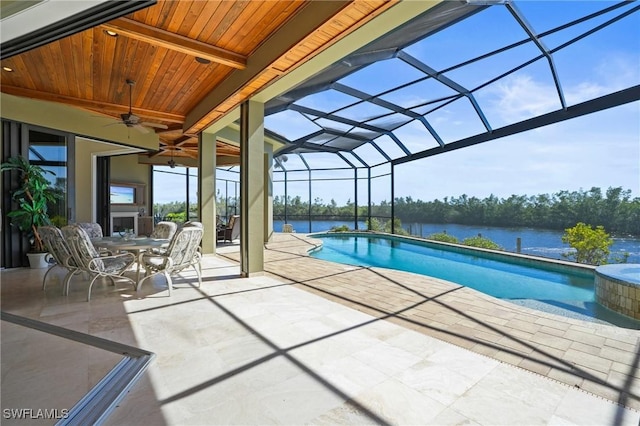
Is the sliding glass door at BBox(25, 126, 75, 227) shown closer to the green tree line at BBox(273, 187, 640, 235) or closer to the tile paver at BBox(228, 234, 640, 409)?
the tile paver at BBox(228, 234, 640, 409)

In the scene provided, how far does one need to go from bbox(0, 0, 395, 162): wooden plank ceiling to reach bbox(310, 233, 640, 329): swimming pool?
5.11m

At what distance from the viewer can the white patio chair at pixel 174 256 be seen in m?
4.14

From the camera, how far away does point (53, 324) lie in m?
3.08

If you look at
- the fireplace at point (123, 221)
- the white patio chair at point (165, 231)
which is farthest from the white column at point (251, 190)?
the fireplace at point (123, 221)

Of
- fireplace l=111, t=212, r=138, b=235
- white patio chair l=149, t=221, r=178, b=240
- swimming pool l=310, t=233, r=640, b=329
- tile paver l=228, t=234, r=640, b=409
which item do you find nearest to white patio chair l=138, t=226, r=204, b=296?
white patio chair l=149, t=221, r=178, b=240

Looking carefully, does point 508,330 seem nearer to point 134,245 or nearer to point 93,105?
point 134,245

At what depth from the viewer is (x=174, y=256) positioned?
4227 mm

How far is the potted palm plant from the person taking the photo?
18.8ft

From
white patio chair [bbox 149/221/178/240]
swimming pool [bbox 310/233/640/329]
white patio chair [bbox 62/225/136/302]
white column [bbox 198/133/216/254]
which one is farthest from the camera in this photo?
white column [bbox 198/133/216/254]

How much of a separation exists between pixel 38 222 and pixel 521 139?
11.8 metres

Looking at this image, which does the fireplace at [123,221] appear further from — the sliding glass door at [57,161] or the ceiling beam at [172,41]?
the ceiling beam at [172,41]

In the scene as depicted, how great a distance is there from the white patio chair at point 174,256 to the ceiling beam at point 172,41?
7.36 feet

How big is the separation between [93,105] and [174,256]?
4.09 metres

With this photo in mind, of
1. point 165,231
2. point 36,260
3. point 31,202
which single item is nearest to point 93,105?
point 31,202
